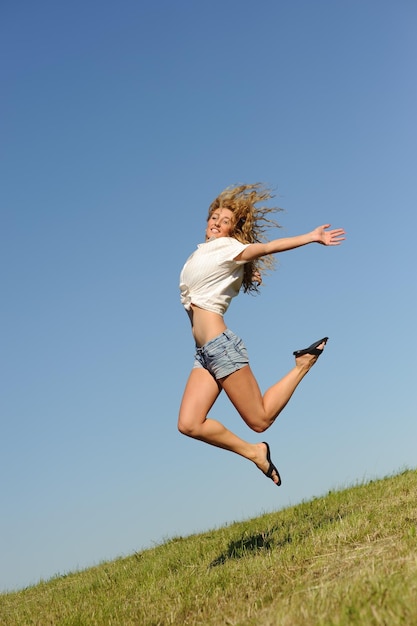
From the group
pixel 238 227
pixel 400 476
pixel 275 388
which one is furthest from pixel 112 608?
pixel 400 476

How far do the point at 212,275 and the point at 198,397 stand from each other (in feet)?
3.80

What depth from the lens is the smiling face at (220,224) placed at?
7.82 m

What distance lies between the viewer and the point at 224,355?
22.5ft

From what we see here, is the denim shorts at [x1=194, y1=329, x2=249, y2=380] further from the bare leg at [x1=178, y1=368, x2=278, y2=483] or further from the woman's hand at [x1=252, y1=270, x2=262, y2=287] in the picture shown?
the woman's hand at [x1=252, y1=270, x2=262, y2=287]

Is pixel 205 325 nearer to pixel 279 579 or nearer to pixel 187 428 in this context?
pixel 187 428

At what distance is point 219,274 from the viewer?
23.5ft

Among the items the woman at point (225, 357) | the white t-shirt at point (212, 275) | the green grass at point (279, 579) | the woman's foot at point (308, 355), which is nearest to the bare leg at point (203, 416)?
the woman at point (225, 357)

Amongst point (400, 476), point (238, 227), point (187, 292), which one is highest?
point (238, 227)

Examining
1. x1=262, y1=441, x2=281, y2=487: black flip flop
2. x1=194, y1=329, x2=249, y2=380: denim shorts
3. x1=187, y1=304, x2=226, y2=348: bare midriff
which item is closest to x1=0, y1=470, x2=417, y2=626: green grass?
x1=262, y1=441, x2=281, y2=487: black flip flop

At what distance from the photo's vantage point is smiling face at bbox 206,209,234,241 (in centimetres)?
782

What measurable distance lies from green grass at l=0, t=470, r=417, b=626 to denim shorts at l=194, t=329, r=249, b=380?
174 cm

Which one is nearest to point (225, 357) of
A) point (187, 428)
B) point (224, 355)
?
point (224, 355)

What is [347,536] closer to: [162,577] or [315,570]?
[315,570]

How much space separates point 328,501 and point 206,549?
251cm
